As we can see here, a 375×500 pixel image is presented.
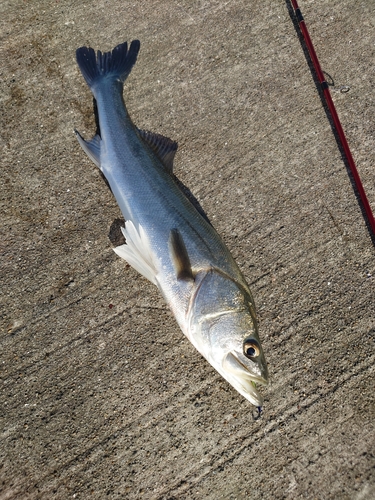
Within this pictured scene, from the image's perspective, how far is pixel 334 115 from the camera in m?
3.34

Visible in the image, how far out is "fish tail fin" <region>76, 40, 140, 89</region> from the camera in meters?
3.17

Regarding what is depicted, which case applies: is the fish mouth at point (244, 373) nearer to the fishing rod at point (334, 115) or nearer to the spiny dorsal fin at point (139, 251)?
the spiny dorsal fin at point (139, 251)

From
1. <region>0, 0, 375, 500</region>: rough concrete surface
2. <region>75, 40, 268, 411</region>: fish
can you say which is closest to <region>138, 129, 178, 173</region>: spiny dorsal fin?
<region>75, 40, 268, 411</region>: fish

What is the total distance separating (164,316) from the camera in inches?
116

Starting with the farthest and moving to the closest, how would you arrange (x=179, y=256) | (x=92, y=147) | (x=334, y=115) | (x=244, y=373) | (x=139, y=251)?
(x=334, y=115) → (x=92, y=147) → (x=139, y=251) → (x=179, y=256) → (x=244, y=373)

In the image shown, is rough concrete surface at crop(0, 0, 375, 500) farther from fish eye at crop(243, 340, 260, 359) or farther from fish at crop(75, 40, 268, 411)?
fish eye at crop(243, 340, 260, 359)

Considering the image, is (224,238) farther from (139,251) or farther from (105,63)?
(105,63)

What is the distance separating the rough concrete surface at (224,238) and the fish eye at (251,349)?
0.53 m

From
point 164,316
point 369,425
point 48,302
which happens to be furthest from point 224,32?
point 369,425

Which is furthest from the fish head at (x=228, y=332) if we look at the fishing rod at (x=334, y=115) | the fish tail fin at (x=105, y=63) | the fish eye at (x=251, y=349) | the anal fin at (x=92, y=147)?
the fish tail fin at (x=105, y=63)

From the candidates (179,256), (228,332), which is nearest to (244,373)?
(228,332)

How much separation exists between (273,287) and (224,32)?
8.27 feet

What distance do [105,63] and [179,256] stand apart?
1.90 metres

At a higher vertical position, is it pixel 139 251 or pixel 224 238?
pixel 139 251
